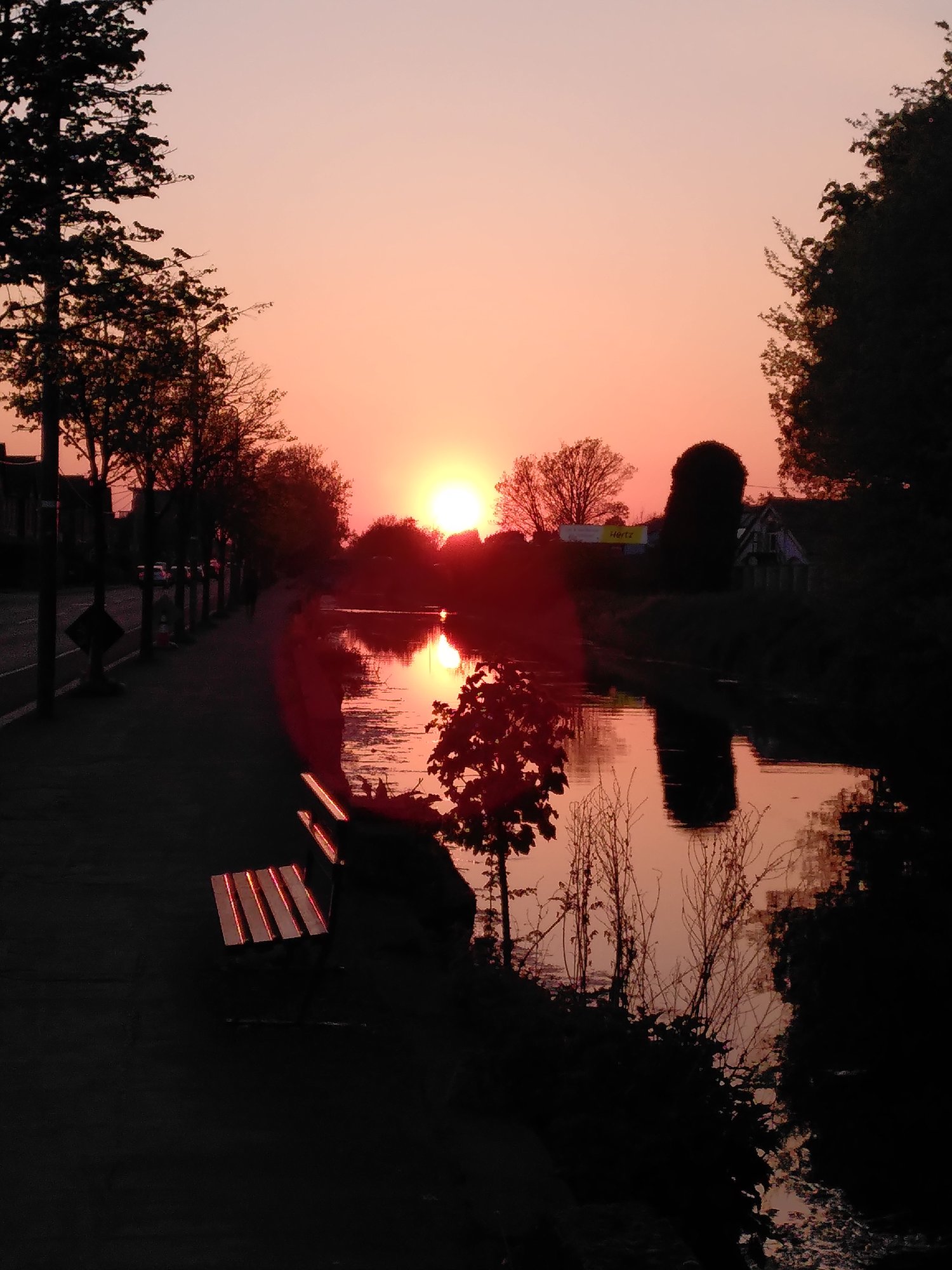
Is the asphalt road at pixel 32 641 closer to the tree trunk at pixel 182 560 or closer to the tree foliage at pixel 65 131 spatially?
the tree trunk at pixel 182 560

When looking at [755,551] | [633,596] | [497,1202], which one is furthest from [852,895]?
[755,551]

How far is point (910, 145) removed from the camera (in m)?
30.7

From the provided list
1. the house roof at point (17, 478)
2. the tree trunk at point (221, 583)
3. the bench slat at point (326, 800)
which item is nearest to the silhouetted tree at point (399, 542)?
the house roof at point (17, 478)

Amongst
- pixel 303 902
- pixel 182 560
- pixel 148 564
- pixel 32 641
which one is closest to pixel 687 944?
pixel 303 902

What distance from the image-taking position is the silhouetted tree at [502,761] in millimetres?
11094

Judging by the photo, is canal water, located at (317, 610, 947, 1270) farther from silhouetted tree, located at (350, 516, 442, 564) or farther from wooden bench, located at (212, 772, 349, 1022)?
silhouetted tree, located at (350, 516, 442, 564)

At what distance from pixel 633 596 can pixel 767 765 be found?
156ft

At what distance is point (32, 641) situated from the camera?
42.4 metres

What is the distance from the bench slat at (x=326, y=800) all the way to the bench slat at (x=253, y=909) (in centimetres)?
66

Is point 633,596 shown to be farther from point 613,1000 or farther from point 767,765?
point 613,1000

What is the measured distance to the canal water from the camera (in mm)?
7777

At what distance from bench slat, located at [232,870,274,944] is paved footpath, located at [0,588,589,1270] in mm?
387

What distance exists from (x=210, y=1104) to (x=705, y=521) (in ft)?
208

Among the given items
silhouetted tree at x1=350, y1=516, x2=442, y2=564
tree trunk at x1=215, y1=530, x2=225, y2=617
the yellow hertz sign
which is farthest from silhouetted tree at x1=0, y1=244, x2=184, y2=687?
silhouetted tree at x1=350, y1=516, x2=442, y2=564
